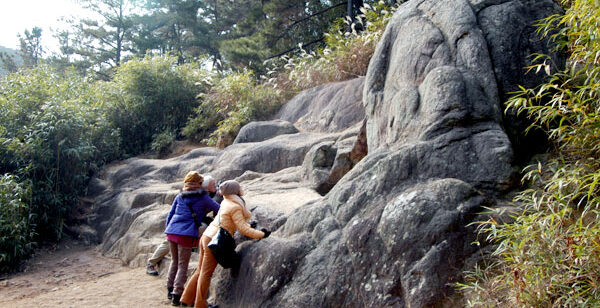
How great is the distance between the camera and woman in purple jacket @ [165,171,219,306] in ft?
19.5

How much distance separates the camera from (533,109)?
4.40m

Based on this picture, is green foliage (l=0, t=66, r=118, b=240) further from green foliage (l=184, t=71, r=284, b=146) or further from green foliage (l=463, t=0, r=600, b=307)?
green foliage (l=463, t=0, r=600, b=307)

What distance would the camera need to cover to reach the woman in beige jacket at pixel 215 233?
5309mm

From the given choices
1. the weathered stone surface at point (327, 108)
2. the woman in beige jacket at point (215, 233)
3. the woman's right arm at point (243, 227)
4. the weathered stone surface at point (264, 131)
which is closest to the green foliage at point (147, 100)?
the weathered stone surface at point (327, 108)

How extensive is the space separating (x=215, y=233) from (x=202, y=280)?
0.53 metres

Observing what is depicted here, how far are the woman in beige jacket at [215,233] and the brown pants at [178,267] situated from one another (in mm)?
283

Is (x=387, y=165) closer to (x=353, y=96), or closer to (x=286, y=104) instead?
(x=353, y=96)

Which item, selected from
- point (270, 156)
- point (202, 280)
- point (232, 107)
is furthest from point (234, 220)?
point (232, 107)

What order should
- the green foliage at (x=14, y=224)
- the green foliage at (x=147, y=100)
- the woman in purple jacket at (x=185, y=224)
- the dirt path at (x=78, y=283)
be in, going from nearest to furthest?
the woman in purple jacket at (x=185, y=224)
the dirt path at (x=78, y=283)
the green foliage at (x=14, y=224)
the green foliage at (x=147, y=100)

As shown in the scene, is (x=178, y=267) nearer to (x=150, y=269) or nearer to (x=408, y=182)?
(x=150, y=269)

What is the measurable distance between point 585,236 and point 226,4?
2463 centimetres

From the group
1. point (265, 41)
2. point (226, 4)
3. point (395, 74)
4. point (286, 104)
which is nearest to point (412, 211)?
point (395, 74)

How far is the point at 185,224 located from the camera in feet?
19.7

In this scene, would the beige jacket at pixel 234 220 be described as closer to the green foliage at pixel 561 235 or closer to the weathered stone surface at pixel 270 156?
the green foliage at pixel 561 235
